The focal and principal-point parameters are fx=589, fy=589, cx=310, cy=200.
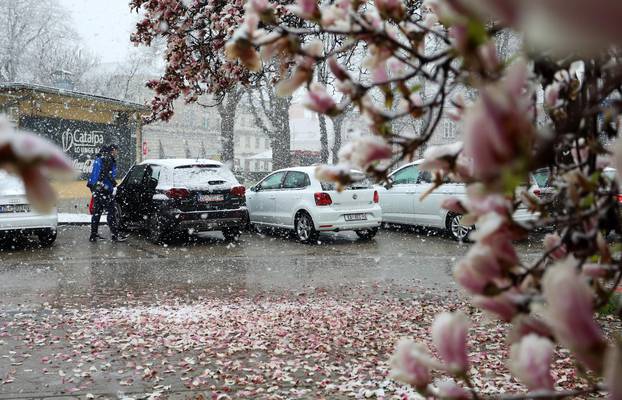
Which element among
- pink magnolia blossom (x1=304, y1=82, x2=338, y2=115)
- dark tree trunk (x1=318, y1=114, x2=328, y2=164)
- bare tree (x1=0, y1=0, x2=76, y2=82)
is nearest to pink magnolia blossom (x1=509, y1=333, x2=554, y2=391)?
pink magnolia blossom (x1=304, y1=82, x2=338, y2=115)

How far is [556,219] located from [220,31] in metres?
4.90

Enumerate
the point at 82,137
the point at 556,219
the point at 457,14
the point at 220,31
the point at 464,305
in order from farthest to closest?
the point at 82,137 → the point at 464,305 → the point at 220,31 → the point at 556,219 → the point at 457,14

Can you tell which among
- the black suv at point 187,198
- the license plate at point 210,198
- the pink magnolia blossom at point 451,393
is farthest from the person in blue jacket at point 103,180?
the pink magnolia blossom at point 451,393

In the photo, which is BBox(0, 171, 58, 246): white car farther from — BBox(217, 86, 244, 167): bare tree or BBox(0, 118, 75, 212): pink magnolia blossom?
BBox(217, 86, 244, 167): bare tree

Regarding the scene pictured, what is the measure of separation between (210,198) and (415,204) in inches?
193

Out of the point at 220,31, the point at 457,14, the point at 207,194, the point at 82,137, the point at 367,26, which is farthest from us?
the point at 82,137

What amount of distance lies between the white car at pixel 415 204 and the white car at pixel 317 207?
2.69 feet

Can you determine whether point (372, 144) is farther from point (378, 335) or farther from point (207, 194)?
point (207, 194)

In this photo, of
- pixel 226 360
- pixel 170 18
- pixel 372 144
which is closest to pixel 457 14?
pixel 372 144

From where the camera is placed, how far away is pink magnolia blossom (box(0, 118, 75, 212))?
92 cm

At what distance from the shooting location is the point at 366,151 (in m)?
1.63

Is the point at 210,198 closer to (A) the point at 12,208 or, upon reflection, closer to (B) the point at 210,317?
(A) the point at 12,208

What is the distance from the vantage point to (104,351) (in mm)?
5453

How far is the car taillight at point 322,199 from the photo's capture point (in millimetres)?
12570
